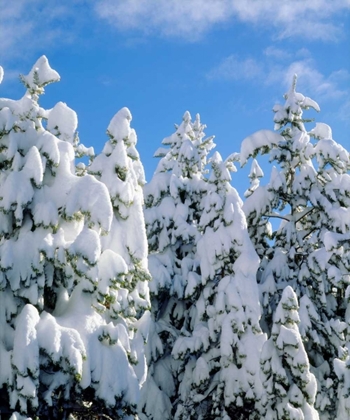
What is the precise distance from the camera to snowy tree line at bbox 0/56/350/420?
35.5 ft

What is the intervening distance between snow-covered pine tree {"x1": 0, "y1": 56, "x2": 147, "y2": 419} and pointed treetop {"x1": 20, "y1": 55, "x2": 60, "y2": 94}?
2.89 feet

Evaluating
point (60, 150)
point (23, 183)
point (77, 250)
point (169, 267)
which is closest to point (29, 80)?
point (60, 150)

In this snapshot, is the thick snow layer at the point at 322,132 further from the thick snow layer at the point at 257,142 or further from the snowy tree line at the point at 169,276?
the thick snow layer at the point at 257,142

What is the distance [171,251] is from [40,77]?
10.3 m

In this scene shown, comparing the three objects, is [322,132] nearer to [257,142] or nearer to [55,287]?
[257,142]

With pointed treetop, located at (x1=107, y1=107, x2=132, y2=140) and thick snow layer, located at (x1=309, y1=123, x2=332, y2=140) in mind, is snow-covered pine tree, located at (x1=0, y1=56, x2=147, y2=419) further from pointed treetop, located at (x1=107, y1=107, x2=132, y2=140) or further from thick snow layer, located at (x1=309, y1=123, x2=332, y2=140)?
thick snow layer, located at (x1=309, y1=123, x2=332, y2=140)

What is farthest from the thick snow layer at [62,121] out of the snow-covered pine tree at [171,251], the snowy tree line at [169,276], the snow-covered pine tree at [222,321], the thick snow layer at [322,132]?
the thick snow layer at [322,132]

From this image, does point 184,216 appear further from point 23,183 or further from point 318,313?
point 23,183

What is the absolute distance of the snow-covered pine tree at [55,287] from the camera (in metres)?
10.2

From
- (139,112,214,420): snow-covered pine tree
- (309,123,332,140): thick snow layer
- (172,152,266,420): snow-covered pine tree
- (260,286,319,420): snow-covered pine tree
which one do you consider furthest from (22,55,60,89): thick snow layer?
(309,123,332,140): thick snow layer

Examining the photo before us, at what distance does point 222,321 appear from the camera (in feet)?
59.7

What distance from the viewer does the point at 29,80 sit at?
1295 centimetres

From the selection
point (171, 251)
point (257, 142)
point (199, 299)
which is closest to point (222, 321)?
point (199, 299)

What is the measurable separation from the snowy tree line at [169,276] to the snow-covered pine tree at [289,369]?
0.13 feet
